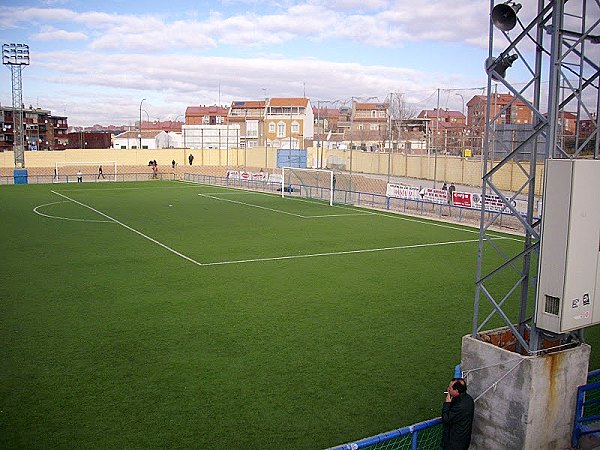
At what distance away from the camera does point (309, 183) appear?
41781mm

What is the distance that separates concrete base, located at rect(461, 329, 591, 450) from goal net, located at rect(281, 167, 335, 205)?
29514 millimetres

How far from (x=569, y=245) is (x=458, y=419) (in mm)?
2189

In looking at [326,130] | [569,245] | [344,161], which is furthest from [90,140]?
[569,245]

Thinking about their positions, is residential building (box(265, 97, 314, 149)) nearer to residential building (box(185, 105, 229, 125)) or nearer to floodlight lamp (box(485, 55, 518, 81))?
residential building (box(185, 105, 229, 125))

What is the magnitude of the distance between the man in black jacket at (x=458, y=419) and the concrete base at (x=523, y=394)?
358 millimetres

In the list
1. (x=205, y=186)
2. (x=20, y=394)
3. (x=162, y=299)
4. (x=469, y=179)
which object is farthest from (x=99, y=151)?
(x=20, y=394)

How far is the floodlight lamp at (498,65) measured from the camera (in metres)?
7.28

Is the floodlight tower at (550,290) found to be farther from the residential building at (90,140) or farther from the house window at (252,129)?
the residential building at (90,140)

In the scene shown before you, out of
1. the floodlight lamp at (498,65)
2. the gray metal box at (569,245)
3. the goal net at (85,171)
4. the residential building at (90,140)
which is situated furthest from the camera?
the residential building at (90,140)

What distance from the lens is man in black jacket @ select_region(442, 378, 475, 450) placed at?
6488 millimetres

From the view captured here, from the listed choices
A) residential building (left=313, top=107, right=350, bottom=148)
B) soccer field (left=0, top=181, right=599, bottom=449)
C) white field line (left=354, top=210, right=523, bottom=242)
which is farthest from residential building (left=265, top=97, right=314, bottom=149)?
soccer field (left=0, top=181, right=599, bottom=449)

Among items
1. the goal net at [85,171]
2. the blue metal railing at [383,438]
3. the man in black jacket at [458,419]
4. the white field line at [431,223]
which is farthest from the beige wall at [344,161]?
the blue metal railing at [383,438]

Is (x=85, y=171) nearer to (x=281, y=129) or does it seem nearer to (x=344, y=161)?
(x=344, y=161)

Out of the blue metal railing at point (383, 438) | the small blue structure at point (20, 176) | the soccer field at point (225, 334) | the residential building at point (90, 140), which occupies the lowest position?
the soccer field at point (225, 334)
